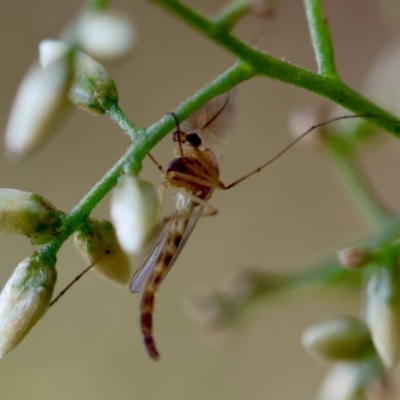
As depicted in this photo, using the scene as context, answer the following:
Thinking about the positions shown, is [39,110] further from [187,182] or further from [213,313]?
[213,313]

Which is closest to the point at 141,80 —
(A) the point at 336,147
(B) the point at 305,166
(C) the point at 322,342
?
(B) the point at 305,166

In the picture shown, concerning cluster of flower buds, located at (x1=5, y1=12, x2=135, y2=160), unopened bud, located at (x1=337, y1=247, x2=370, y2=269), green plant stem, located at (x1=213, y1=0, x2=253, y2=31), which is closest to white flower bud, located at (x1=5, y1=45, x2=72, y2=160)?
cluster of flower buds, located at (x1=5, y1=12, x2=135, y2=160)

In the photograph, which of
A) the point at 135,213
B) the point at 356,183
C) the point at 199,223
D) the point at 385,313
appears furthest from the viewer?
the point at 199,223

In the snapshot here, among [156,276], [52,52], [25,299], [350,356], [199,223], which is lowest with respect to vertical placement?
[199,223]

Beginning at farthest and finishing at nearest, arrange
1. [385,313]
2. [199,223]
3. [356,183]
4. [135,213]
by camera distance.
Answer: [199,223]
[356,183]
[385,313]
[135,213]

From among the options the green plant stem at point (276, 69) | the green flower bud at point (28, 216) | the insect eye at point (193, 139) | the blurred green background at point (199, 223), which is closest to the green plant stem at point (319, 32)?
the green plant stem at point (276, 69)

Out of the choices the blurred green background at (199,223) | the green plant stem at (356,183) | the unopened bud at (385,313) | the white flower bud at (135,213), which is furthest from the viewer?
the blurred green background at (199,223)

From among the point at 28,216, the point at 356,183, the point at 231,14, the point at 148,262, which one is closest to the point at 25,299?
the point at 28,216

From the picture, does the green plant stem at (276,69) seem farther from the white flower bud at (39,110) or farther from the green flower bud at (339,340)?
the green flower bud at (339,340)

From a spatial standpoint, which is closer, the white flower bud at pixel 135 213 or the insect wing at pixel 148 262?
the white flower bud at pixel 135 213
